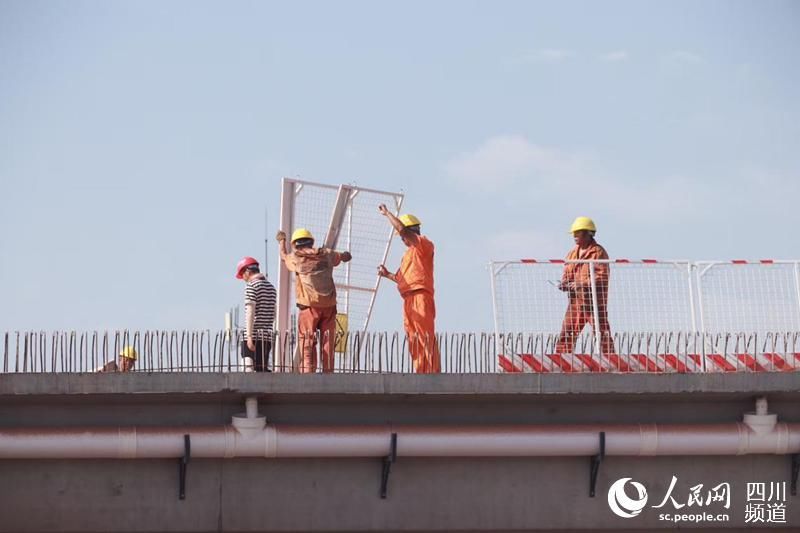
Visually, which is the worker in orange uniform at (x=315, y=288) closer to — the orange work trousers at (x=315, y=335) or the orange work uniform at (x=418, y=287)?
the orange work trousers at (x=315, y=335)

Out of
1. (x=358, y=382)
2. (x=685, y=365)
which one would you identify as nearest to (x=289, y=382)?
(x=358, y=382)

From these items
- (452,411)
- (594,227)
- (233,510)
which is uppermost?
(594,227)

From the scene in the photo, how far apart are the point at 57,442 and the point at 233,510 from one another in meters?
2.14

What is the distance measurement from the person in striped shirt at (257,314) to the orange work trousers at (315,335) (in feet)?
1.41

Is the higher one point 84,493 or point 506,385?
point 506,385

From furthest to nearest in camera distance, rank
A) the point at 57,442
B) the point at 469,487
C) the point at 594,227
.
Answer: the point at 594,227 → the point at 469,487 → the point at 57,442

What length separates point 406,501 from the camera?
1853 cm

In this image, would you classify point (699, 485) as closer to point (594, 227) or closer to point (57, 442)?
point (594, 227)

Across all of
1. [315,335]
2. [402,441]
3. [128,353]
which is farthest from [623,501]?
[128,353]

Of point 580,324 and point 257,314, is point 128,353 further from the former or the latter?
point 580,324

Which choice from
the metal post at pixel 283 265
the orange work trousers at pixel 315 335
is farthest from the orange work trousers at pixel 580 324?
the metal post at pixel 283 265

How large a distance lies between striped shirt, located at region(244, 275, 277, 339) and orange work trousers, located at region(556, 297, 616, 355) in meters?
3.57

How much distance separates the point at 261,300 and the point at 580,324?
156 inches

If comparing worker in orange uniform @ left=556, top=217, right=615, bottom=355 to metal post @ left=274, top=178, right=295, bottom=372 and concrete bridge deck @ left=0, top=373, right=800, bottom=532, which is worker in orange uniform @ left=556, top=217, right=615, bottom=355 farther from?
metal post @ left=274, top=178, right=295, bottom=372
